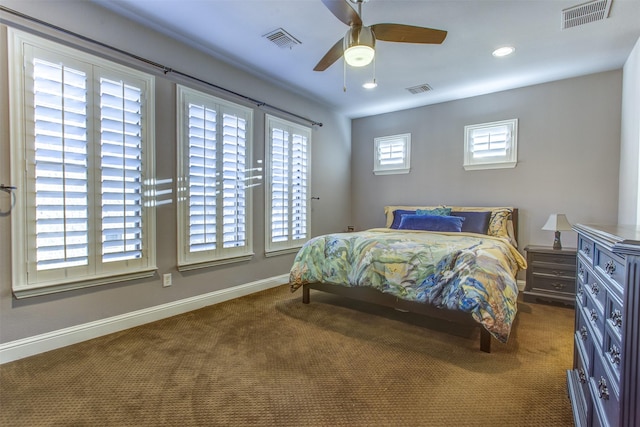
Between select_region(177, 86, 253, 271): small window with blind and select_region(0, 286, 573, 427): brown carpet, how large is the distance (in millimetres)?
780

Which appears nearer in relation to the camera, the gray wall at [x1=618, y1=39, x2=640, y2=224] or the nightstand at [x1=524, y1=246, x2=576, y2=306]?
the gray wall at [x1=618, y1=39, x2=640, y2=224]

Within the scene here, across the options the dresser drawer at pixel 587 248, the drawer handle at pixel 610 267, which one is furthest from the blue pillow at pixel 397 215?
the drawer handle at pixel 610 267

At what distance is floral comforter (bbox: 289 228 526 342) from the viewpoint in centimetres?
216

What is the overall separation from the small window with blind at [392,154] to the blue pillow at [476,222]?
1336 millimetres

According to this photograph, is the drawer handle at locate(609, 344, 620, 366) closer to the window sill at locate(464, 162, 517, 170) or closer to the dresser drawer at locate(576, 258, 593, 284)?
the dresser drawer at locate(576, 258, 593, 284)

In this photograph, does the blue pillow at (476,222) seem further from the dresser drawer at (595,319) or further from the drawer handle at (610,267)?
the drawer handle at (610,267)

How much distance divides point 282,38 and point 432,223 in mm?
2710

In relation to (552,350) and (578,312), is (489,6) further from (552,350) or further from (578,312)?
(552,350)

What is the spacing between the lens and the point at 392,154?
5.03 meters

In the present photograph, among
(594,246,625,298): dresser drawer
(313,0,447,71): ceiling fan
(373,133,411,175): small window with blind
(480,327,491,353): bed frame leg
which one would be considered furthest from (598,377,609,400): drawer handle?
(373,133,411,175): small window with blind

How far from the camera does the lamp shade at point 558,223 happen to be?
337cm

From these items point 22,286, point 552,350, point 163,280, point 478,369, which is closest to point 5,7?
point 22,286

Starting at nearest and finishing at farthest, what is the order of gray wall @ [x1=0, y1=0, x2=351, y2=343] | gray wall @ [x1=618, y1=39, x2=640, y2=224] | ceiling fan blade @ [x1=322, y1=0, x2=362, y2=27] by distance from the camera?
ceiling fan blade @ [x1=322, y1=0, x2=362, y2=27] → gray wall @ [x1=0, y1=0, x2=351, y2=343] → gray wall @ [x1=618, y1=39, x2=640, y2=224]

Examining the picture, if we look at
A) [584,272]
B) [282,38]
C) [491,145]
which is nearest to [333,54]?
[282,38]
